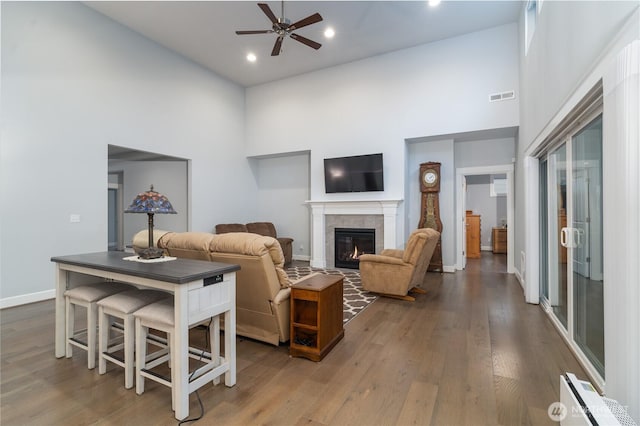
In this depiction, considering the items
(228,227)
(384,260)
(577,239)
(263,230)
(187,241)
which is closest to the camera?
(577,239)

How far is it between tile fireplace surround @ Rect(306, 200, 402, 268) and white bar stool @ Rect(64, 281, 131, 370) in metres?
4.46

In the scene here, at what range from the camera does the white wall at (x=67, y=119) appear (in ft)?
12.6

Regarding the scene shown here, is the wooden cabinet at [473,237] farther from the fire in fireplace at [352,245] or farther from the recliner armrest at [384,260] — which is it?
the recliner armrest at [384,260]

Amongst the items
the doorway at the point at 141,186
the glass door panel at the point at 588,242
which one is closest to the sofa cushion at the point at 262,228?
the doorway at the point at 141,186

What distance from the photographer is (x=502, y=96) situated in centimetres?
518

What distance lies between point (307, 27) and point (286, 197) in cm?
392

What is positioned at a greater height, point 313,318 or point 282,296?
point 282,296

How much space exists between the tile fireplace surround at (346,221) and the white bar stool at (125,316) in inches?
177

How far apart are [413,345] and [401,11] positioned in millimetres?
5023

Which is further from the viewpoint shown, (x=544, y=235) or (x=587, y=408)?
(x=544, y=235)

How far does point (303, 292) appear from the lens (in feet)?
8.21

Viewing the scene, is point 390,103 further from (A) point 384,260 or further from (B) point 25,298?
(B) point 25,298

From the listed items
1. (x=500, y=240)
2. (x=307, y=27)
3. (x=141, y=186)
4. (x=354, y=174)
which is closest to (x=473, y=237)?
(x=500, y=240)

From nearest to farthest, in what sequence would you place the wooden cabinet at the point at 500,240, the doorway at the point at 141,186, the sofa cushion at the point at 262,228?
the doorway at the point at 141,186, the sofa cushion at the point at 262,228, the wooden cabinet at the point at 500,240
